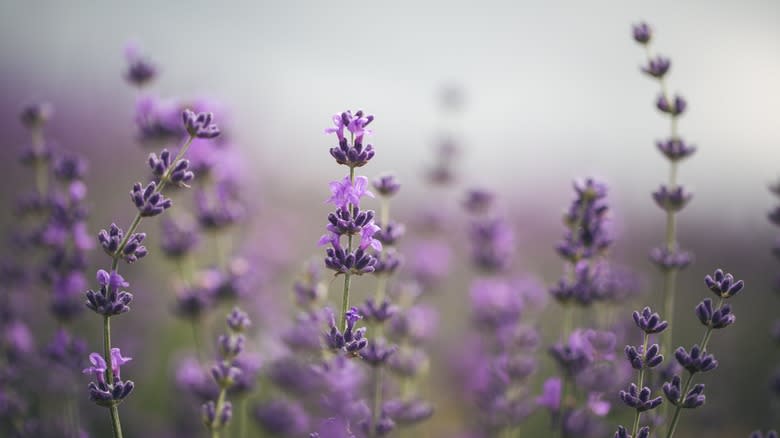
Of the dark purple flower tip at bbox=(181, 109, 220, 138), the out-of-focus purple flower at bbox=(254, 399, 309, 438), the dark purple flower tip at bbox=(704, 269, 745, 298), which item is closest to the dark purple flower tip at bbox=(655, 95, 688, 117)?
the dark purple flower tip at bbox=(704, 269, 745, 298)

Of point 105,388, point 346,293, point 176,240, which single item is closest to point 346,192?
point 346,293

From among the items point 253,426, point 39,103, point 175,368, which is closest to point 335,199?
point 39,103

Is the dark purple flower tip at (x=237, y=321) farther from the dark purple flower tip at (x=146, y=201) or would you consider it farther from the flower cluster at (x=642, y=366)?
the flower cluster at (x=642, y=366)

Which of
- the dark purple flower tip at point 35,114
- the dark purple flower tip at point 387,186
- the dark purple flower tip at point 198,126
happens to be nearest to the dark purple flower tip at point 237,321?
the dark purple flower tip at point 198,126

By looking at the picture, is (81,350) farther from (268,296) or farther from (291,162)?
(291,162)

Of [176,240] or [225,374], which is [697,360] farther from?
[176,240]
